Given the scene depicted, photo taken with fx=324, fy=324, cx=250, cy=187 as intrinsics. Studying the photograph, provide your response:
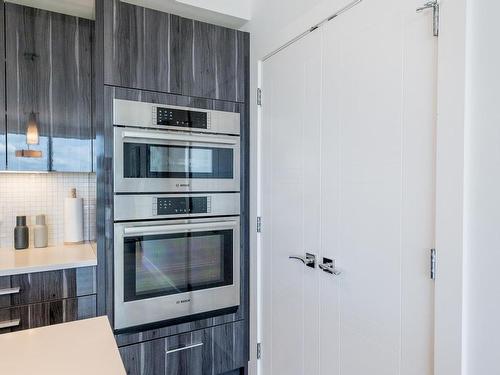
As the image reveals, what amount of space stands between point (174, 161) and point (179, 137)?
0.15 metres

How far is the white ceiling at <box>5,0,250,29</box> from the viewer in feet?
6.27

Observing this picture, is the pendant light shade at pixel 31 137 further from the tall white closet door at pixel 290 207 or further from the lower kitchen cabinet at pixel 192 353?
the tall white closet door at pixel 290 207

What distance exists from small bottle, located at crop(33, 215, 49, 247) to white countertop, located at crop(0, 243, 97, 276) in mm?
44

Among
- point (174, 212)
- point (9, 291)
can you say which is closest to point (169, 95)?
point (174, 212)

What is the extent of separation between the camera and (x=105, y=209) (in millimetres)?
1767

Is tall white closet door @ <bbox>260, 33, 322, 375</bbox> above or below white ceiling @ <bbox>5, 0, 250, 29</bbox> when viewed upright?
below

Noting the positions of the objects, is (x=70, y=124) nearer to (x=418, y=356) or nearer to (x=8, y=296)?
(x=8, y=296)

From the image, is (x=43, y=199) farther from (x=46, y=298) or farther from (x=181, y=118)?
(x=181, y=118)

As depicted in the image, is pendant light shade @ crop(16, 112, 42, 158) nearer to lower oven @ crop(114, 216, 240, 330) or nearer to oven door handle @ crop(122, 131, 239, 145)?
oven door handle @ crop(122, 131, 239, 145)

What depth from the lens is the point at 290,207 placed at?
178 centimetres

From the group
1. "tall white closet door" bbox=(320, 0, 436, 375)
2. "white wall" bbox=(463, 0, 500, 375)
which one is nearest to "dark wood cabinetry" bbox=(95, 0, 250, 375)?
"tall white closet door" bbox=(320, 0, 436, 375)

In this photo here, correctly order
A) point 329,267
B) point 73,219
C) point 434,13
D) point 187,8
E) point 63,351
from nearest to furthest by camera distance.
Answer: point 63,351 → point 434,13 → point 329,267 → point 187,8 → point 73,219

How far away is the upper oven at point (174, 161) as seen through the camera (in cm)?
181

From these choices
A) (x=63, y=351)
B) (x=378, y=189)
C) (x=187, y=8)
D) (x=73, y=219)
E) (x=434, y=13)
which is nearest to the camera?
(x=63, y=351)
